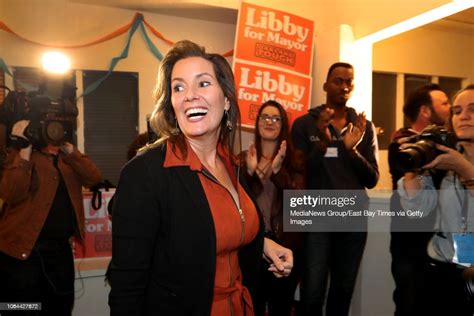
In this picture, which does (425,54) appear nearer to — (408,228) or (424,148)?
(408,228)

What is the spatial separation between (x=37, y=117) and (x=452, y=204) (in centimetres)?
194

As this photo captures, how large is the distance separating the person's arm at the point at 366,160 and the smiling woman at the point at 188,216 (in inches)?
41.6

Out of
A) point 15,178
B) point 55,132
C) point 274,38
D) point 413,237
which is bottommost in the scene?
point 413,237

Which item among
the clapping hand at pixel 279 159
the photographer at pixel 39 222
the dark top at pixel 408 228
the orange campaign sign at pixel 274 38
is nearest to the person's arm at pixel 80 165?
the photographer at pixel 39 222

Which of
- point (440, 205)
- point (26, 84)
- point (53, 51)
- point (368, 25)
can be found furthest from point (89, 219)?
point (368, 25)

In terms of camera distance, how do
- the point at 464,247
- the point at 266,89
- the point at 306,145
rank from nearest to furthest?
the point at 464,247
the point at 306,145
the point at 266,89

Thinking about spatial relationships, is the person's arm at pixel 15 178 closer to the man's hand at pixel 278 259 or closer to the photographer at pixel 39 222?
the photographer at pixel 39 222

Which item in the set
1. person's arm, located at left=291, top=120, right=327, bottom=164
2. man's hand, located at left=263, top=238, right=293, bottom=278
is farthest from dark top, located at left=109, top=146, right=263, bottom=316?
person's arm, located at left=291, top=120, right=327, bottom=164

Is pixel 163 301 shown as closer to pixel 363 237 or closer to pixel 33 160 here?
pixel 33 160

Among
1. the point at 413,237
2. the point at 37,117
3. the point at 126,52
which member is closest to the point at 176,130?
the point at 37,117

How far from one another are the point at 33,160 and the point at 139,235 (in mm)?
1269

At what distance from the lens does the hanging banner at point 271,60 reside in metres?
2.78

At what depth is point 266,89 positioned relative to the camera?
9.34 ft

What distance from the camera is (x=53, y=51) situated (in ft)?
9.02
